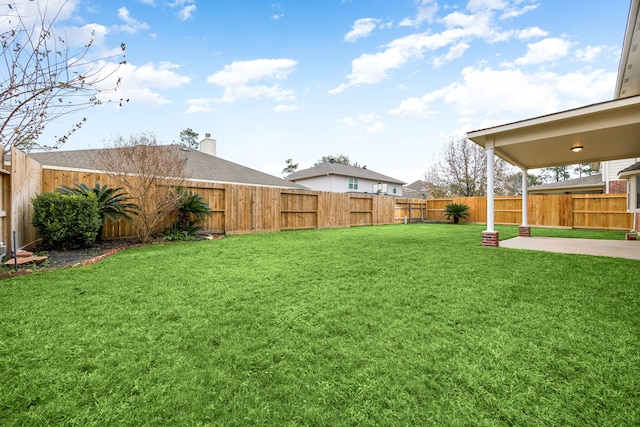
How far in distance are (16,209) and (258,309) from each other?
16.4ft

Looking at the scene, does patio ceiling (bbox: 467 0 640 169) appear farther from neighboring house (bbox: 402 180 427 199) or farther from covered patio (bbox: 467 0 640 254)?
neighboring house (bbox: 402 180 427 199)

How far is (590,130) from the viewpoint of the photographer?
17.5ft

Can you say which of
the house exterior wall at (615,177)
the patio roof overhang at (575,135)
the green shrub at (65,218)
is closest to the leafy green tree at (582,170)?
the house exterior wall at (615,177)

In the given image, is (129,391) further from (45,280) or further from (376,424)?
(45,280)

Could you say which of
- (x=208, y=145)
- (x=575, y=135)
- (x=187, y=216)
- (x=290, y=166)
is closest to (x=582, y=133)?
(x=575, y=135)

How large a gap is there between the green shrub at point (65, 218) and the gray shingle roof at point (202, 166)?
526 centimetres

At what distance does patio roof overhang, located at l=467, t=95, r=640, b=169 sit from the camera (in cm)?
495

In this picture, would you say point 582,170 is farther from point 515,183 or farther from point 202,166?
point 202,166

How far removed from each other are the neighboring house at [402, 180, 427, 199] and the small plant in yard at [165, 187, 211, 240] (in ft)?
102

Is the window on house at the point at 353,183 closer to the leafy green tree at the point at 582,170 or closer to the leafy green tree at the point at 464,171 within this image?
the leafy green tree at the point at 464,171

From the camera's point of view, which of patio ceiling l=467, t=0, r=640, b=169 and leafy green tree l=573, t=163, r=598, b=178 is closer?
patio ceiling l=467, t=0, r=640, b=169

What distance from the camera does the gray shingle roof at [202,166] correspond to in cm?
1073

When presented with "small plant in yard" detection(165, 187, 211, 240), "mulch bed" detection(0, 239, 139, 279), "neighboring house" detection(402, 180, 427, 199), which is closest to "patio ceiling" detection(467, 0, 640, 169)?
"small plant in yard" detection(165, 187, 211, 240)

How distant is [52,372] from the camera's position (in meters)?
1.55
